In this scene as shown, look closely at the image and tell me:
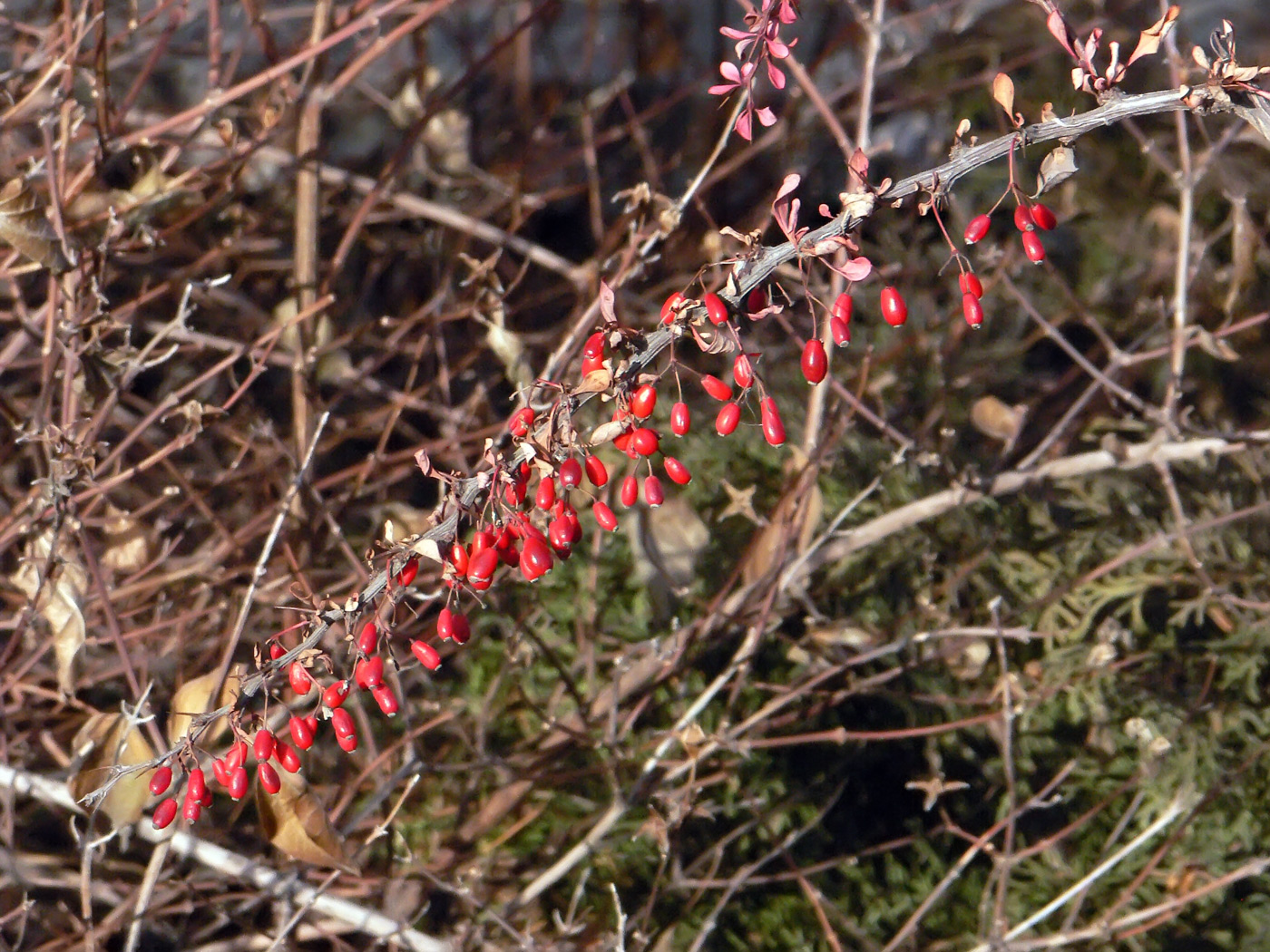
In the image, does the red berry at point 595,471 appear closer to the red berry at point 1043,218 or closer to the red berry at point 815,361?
the red berry at point 815,361

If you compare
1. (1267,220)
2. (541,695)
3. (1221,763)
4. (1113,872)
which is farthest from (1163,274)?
(541,695)

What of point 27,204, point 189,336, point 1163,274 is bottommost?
point 1163,274

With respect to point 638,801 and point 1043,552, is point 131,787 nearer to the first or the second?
point 638,801

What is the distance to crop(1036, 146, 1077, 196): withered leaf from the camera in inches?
35.3

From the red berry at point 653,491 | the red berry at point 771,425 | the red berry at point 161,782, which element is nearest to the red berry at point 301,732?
the red berry at point 161,782

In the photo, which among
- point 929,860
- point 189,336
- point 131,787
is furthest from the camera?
point 929,860

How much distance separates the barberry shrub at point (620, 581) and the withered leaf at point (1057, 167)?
0.46 meters

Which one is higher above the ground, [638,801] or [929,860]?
[638,801]

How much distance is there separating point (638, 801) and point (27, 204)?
112cm

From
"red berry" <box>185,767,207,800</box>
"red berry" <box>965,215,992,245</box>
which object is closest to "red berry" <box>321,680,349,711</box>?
"red berry" <box>185,767,207,800</box>

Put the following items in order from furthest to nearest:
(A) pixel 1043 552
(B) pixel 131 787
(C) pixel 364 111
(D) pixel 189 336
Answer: (C) pixel 364 111 < (A) pixel 1043 552 < (D) pixel 189 336 < (B) pixel 131 787

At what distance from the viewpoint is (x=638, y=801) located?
67.4 inches

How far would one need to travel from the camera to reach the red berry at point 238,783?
3.21 feet

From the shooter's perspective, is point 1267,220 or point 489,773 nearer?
point 489,773
